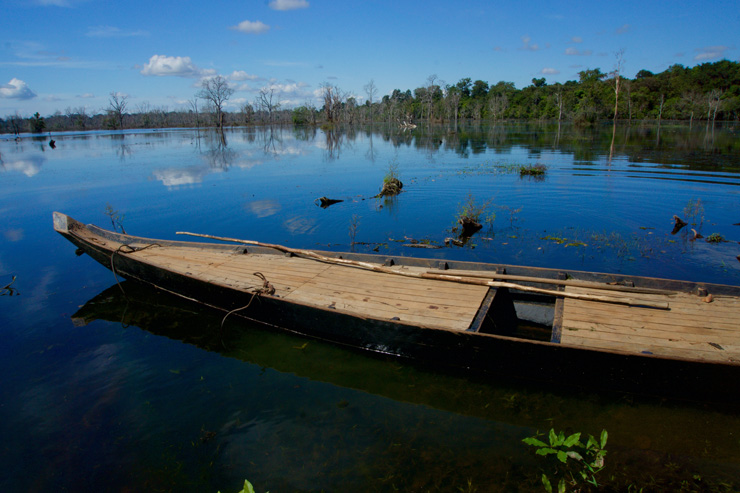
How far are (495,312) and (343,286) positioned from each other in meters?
2.35

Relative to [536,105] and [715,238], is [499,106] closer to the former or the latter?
[536,105]

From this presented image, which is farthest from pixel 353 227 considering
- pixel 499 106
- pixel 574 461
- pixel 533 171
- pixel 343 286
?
pixel 499 106

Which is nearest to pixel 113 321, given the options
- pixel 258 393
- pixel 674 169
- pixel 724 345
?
pixel 258 393

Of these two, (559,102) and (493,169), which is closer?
(493,169)

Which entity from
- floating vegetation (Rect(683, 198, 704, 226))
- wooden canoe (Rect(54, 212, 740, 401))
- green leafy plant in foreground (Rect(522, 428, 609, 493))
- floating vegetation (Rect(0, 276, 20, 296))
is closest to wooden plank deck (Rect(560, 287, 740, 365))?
wooden canoe (Rect(54, 212, 740, 401))

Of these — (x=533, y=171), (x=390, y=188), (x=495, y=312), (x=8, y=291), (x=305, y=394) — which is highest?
(x=533, y=171)

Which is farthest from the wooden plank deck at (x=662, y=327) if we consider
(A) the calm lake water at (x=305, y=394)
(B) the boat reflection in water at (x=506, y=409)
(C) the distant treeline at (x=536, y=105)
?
(C) the distant treeline at (x=536, y=105)

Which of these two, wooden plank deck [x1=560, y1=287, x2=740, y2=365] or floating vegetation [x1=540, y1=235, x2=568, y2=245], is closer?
wooden plank deck [x1=560, y1=287, x2=740, y2=365]

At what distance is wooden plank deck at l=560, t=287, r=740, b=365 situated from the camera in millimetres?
4059

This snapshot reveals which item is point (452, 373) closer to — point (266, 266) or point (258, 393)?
point (258, 393)

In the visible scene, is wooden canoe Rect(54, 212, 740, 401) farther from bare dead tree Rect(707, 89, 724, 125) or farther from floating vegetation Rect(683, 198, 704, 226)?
bare dead tree Rect(707, 89, 724, 125)

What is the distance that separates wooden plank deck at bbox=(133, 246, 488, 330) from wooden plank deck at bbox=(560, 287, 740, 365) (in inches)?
50.9

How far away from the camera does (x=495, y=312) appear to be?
5629 millimetres

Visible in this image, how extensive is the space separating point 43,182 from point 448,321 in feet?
81.0
